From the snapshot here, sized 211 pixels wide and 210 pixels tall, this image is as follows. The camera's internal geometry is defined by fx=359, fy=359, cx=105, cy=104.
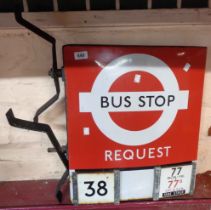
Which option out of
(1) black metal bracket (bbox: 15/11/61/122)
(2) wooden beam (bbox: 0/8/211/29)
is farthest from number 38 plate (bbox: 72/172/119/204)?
(2) wooden beam (bbox: 0/8/211/29)

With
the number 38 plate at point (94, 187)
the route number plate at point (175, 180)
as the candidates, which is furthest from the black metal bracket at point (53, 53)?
the route number plate at point (175, 180)

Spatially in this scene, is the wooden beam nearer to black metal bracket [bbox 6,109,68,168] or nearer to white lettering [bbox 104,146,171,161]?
black metal bracket [bbox 6,109,68,168]

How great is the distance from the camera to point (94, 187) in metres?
1.13

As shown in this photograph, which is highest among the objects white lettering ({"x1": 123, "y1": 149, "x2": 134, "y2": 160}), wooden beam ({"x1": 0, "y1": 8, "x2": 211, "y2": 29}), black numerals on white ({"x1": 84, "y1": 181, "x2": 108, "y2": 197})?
wooden beam ({"x1": 0, "y1": 8, "x2": 211, "y2": 29})

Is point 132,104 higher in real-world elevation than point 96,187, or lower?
higher

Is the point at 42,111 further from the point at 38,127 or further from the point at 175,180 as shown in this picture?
the point at 175,180

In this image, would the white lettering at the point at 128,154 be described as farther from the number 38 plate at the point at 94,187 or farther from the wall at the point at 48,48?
the wall at the point at 48,48

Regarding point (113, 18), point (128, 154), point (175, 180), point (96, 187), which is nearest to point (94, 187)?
point (96, 187)

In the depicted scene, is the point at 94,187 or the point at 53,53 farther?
the point at 94,187

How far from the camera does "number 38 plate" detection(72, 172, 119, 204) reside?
1115 millimetres

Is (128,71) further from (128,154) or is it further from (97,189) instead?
(97,189)

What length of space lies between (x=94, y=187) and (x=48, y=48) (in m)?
0.45

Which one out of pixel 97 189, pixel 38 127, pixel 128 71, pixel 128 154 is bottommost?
pixel 97 189

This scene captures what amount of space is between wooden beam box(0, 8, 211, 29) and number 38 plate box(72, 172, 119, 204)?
458 millimetres
